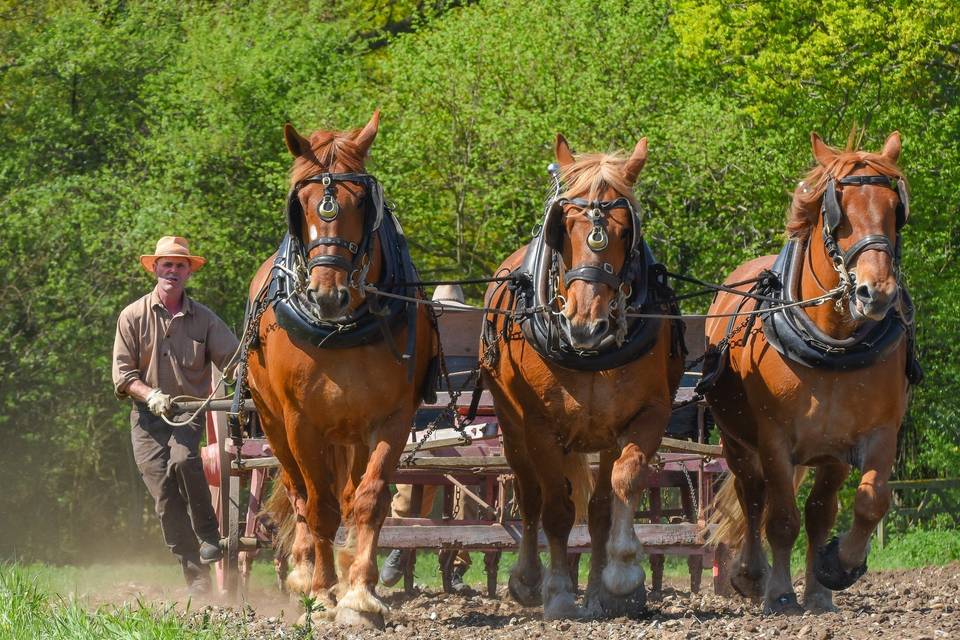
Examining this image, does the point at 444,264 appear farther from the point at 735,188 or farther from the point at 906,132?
the point at 906,132

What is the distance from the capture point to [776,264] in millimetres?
7074

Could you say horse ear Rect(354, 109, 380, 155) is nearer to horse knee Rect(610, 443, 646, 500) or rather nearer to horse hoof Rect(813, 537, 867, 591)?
horse knee Rect(610, 443, 646, 500)

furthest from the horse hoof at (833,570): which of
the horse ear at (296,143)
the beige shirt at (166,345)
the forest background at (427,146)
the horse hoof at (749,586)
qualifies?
the forest background at (427,146)

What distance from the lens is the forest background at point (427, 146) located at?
1770 cm

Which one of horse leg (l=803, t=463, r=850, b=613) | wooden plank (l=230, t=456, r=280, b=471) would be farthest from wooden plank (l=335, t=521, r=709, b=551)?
horse leg (l=803, t=463, r=850, b=613)

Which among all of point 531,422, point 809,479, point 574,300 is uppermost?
point 574,300

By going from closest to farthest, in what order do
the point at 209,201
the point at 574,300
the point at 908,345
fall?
1. the point at 574,300
2. the point at 908,345
3. the point at 209,201

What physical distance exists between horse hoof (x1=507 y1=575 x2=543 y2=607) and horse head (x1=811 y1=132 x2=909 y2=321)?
6.86 ft

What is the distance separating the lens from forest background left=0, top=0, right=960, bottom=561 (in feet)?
58.1

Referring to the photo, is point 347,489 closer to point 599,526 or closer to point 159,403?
point 599,526

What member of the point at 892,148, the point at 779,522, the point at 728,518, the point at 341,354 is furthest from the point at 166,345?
the point at 892,148

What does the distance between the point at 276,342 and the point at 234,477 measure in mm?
2268

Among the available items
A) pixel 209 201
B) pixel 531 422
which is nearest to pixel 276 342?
pixel 531 422

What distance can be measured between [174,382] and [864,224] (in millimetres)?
4091
